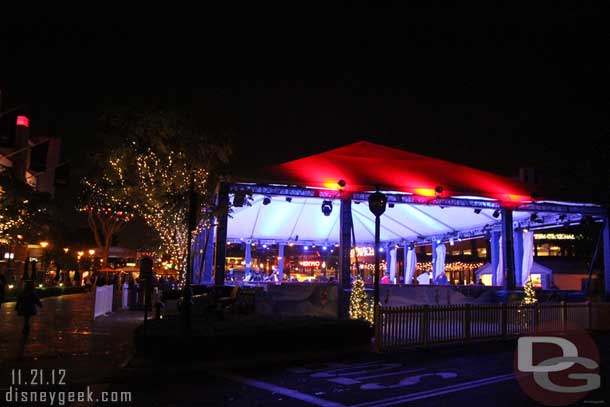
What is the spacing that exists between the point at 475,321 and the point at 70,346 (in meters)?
9.89

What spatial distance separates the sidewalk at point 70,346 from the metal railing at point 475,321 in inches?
228

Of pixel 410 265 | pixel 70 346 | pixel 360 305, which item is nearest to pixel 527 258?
pixel 410 265

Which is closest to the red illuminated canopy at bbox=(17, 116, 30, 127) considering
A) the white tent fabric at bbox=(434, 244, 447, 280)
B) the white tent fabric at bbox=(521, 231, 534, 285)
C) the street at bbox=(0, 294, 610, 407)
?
the street at bbox=(0, 294, 610, 407)

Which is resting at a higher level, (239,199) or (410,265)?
(239,199)

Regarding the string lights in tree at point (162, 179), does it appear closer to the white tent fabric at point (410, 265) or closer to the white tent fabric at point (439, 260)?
the white tent fabric at point (439, 260)

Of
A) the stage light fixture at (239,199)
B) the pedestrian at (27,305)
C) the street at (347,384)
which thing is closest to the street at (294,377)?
the street at (347,384)

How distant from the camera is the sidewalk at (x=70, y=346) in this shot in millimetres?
8984

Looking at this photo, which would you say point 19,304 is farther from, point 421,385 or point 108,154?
point 421,385

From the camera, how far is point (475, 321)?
13688mm

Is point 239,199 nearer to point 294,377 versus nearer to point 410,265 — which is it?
point 294,377

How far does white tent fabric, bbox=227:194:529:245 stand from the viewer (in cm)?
2730

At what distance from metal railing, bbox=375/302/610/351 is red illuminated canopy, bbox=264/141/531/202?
6052mm

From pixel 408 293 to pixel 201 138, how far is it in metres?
10.6

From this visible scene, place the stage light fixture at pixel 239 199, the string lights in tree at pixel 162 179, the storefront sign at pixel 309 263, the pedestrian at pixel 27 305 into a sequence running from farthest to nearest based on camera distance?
the storefront sign at pixel 309 263
the stage light fixture at pixel 239 199
the string lights in tree at pixel 162 179
the pedestrian at pixel 27 305
